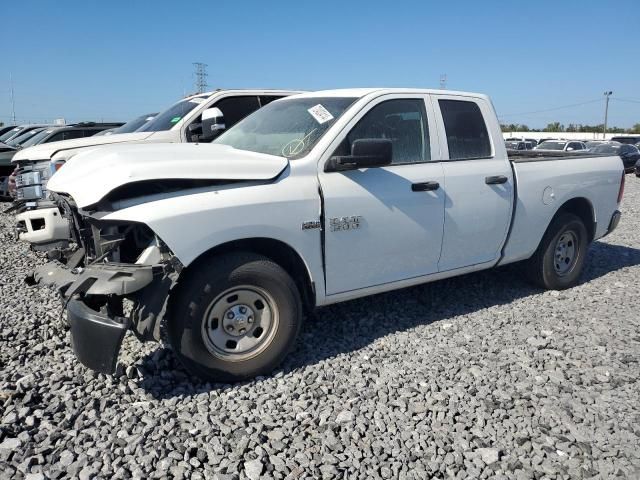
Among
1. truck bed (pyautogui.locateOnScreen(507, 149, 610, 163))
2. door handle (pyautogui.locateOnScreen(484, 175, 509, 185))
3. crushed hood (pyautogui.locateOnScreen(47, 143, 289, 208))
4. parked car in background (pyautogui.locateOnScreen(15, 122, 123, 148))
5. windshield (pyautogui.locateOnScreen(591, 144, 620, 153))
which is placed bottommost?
windshield (pyautogui.locateOnScreen(591, 144, 620, 153))

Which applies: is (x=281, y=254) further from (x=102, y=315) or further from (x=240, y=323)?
(x=102, y=315)

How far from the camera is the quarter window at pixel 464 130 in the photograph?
4.44 m

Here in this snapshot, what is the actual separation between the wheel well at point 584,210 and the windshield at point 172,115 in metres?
5.14

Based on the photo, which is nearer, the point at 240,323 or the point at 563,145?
the point at 240,323

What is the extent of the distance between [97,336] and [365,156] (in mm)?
2036

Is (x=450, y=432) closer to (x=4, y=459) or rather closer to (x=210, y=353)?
(x=210, y=353)

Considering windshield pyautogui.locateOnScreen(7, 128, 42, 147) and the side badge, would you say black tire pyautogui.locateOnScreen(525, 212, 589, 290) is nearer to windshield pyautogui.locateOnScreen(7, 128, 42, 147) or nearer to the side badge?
the side badge

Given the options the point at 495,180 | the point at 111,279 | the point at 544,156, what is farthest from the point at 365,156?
the point at 544,156

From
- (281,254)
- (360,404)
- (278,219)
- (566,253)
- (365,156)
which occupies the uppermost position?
(365,156)


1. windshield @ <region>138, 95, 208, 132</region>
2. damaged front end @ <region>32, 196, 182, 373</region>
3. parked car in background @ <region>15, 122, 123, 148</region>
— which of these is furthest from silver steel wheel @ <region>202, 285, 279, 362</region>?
parked car in background @ <region>15, 122, 123, 148</region>

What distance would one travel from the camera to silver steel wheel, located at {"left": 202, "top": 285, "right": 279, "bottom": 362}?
3313 millimetres

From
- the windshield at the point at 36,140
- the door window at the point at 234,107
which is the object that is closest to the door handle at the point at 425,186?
the door window at the point at 234,107

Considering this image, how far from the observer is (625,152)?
2378 cm

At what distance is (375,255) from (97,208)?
1942mm
